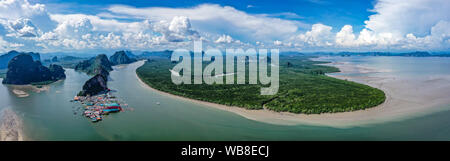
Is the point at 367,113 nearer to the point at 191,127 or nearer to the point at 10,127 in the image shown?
the point at 191,127

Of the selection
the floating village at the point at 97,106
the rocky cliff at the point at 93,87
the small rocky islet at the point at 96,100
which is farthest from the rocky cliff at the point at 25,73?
the floating village at the point at 97,106

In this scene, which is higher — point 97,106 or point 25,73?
point 25,73

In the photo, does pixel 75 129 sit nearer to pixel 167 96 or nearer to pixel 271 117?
pixel 167 96

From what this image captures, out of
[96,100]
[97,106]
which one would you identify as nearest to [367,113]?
[97,106]

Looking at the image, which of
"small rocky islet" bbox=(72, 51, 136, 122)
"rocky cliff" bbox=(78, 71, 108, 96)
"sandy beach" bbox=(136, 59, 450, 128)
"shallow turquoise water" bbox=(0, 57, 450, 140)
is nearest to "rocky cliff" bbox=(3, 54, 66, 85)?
"rocky cliff" bbox=(78, 71, 108, 96)

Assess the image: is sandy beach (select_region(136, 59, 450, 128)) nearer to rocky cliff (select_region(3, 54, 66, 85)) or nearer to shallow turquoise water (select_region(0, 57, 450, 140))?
shallow turquoise water (select_region(0, 57, 450, 140))

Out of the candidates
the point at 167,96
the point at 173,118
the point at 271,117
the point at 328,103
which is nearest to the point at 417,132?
the point at 328,103

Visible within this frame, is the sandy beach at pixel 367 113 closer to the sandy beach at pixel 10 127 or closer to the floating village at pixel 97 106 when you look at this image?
the floating village at pixel 97 106
